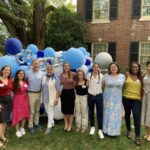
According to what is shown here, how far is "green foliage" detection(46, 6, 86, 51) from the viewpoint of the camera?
17656 millimetres

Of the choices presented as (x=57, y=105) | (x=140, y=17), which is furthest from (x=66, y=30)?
(x=57, y=105)

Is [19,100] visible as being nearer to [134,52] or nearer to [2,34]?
[2,34]

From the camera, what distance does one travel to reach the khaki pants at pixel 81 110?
7.28m

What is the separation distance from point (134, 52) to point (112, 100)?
11076mm

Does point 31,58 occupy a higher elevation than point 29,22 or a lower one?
lower

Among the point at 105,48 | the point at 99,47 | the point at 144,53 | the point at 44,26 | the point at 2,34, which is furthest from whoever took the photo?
the point at 44,26

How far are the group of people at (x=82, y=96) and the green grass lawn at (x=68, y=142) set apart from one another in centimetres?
12

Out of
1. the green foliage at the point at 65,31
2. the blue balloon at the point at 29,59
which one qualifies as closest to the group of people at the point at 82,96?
the blue balloon at the point at 29,59

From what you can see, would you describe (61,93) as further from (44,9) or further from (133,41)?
(44,9)

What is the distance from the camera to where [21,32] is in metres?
18.7

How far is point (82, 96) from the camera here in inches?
286

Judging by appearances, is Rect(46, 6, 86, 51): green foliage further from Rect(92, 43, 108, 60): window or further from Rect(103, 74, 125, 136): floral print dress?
Rect(103, 74, 125, 136): floral print dress

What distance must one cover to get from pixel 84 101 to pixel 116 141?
105 centimetres

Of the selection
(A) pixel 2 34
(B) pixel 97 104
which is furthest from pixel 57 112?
(A) pixel 2 34
